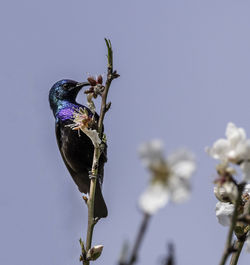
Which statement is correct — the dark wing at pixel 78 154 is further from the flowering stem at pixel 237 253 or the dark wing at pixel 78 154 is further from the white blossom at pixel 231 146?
the white blossom at pixel 231 146

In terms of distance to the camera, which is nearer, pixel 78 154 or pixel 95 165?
pixel 95 165

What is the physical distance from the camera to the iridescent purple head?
24.6 ft

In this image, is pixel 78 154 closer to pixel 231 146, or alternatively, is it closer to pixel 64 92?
pixel 64 92

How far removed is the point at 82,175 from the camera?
657 cm

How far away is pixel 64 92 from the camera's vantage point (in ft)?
24.8

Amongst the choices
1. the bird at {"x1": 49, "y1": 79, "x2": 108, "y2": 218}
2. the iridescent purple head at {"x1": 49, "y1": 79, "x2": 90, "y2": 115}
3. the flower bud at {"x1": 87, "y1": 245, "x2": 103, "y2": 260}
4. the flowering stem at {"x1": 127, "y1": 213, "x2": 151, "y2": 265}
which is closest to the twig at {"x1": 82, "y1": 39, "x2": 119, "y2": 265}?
the flower bud at {"x1": 87, "y1": 245, "x2": 103, "y2": 260}

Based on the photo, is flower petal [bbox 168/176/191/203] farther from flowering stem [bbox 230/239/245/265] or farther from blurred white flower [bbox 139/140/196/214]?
flowering stem [bbox 230/239/245/265]

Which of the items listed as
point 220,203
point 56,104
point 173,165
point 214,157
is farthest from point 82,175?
point 173,165

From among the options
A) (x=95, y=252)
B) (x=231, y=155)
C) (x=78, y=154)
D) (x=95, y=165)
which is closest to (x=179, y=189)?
(x=231, y=155)

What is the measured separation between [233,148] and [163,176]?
0.49 meters

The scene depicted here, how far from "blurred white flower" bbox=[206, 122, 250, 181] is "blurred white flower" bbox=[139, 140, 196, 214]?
429 mm

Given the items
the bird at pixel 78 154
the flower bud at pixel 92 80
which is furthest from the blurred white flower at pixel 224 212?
the bird at pixel 78 154

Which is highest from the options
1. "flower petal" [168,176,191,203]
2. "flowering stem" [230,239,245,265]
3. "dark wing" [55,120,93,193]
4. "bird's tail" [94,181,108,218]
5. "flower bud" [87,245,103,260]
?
"flower petal" [168,176,191,203]

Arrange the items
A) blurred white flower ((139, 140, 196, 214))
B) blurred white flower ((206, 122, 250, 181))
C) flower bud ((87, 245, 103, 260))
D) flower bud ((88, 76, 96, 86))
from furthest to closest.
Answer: flower bud ((88, 76, 96, 86))
flower bud ((87, 245, 103, 260))
blurred white flower ((206, 122, 250, 181))
blurred white flower ((139, 140, 196, 214))
